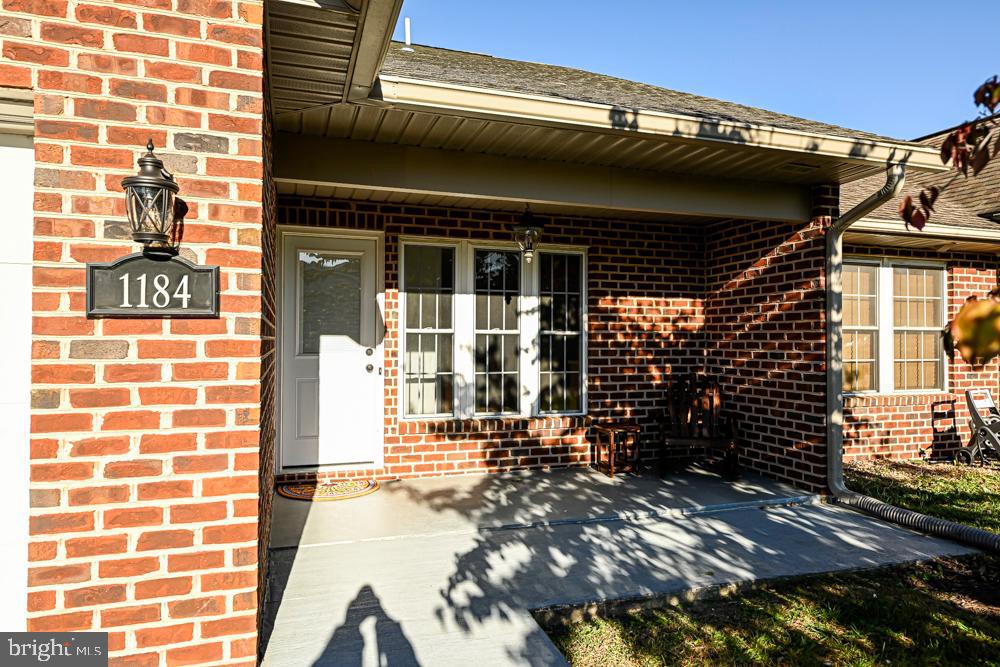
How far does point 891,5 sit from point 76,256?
8.86 metres

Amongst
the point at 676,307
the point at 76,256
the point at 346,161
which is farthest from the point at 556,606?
the point at 676,307

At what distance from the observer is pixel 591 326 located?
21.3 ft

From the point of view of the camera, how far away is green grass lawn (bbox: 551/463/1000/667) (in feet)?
9.40

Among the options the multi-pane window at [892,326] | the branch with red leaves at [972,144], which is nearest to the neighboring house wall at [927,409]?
the multi-pane window at [892,326]

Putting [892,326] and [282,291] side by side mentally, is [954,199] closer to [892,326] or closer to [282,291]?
[892,326]

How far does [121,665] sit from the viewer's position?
91.4 inches

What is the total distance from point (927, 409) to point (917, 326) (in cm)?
101

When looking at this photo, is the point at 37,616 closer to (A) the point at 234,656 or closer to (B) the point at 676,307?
(A) the point at 234,656

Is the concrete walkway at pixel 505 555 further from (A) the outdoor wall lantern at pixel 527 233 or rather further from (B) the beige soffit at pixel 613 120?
(B) the beige soffit at pixel 613 120

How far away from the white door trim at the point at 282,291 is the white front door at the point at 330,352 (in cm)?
2

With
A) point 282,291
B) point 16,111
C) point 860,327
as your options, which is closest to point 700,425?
point 860,327

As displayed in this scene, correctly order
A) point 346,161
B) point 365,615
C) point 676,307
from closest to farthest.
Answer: point 365,615 → point 346,161 → point 676,307

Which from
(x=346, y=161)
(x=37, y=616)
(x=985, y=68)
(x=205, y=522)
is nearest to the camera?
(x=985, y=68)

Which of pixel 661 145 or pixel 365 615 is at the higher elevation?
pixel 661 145
